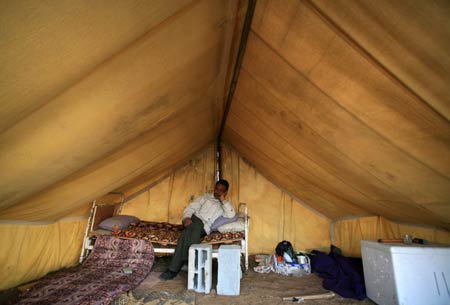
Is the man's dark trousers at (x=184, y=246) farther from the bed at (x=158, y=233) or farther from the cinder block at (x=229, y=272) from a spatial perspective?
the cinder block at (x=229, y=272)

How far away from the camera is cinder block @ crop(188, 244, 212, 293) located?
2.27m

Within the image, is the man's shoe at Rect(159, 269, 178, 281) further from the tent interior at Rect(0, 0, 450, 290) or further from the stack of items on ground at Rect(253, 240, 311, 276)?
the tent interior at Rect(0, 0, 450, 290)

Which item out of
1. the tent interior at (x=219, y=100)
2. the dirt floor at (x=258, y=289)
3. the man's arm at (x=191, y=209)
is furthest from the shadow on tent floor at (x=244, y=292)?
the tent interior at (x=219, y=100)

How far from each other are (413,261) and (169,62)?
2.64 metres

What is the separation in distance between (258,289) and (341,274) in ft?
3.62

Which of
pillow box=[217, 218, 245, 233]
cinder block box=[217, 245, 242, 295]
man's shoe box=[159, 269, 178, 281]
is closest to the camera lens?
cinder block box=[217, 245, 242, 295]

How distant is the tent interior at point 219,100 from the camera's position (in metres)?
1.00

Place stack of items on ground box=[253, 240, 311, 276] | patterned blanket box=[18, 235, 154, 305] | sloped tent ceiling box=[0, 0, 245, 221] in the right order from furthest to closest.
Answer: stack of items on ground box=[253, 240, 311, 276]
patterned blanket box=[18, 235, 154, 305]
sloped tent ceiling box=[0, 0, 245, 221]

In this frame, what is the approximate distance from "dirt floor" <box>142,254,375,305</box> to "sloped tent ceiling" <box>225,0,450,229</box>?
49.3 inches

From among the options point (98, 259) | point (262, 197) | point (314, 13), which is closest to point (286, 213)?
point (262, 197)

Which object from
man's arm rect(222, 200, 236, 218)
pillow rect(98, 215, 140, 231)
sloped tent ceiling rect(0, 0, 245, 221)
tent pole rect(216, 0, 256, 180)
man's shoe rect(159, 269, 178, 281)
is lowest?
man's shoe rect(159, 269, 178, 281)

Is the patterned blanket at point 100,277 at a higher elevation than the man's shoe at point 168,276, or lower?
higher

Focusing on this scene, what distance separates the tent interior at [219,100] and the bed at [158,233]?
0.55ft

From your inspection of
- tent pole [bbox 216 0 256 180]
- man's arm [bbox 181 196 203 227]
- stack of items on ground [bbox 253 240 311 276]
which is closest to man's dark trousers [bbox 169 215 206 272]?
man's arm [bbox 181 196 203 227]
